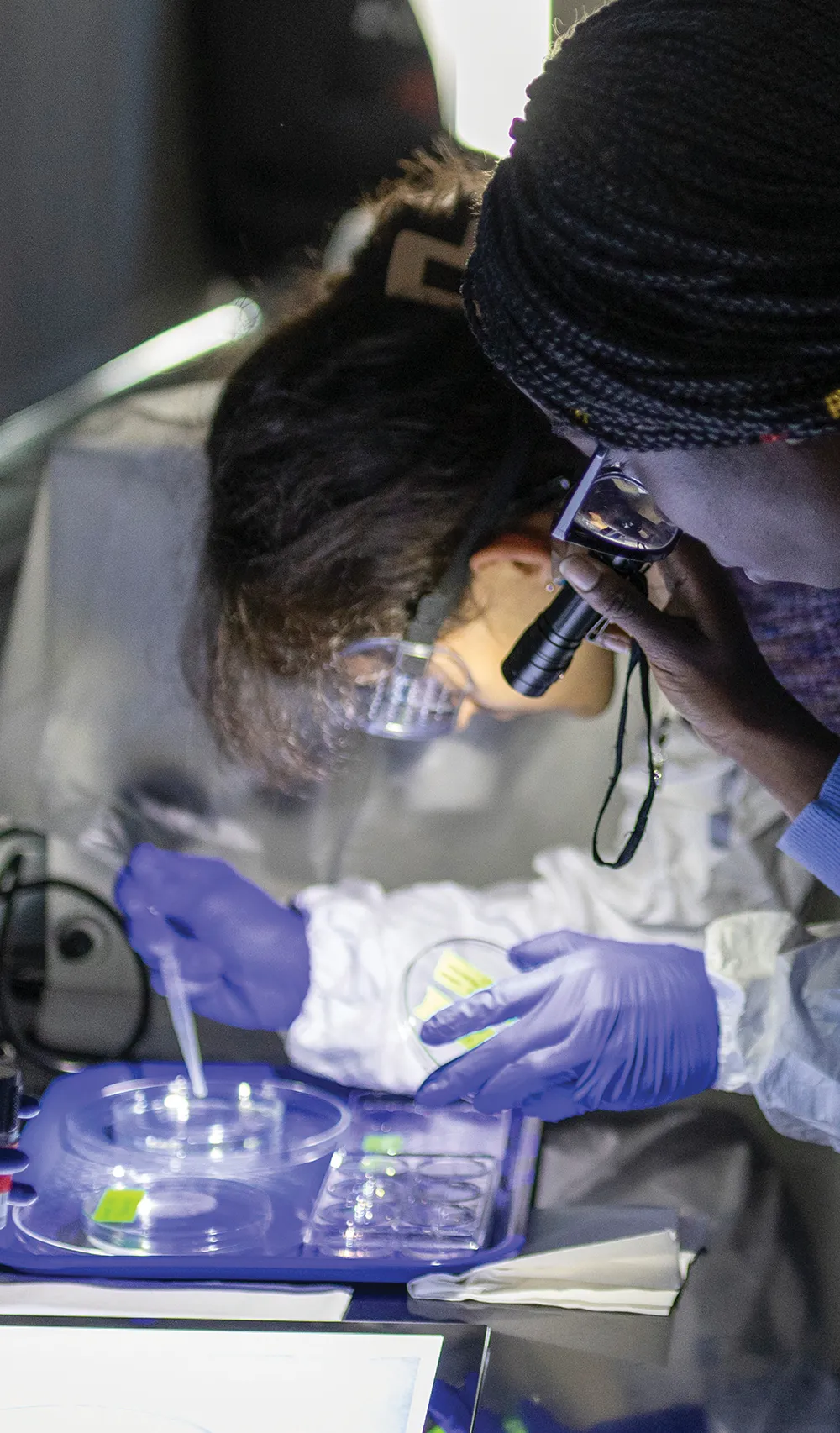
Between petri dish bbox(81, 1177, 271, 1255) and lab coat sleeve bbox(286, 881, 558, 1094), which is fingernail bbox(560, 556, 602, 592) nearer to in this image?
lab coat sleeve bbox(286, 881, 558, 1094)

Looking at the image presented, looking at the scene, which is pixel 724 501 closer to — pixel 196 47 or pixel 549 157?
pixel 549 157

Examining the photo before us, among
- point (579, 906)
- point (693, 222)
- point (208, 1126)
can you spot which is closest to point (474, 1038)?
point (579, 906)

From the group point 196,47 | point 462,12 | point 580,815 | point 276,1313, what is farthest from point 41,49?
point 276,1313

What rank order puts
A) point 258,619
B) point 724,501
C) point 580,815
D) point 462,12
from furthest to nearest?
point 580,815
point 258,619
point 462,12
point 724,501

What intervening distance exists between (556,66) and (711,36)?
0.38ft

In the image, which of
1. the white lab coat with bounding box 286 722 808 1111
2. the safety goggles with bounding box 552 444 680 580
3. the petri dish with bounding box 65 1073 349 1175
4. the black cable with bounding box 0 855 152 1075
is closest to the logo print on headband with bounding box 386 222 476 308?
the safety goggles with bounding box 552 444 680 580

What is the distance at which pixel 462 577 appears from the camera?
1355 mm

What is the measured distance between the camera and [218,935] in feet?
4.97

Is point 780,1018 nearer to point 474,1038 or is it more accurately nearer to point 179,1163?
point 474,1038

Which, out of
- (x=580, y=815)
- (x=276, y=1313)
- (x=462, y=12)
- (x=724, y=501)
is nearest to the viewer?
(x=724, y=501)

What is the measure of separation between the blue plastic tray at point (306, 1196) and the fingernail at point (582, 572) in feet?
2.01

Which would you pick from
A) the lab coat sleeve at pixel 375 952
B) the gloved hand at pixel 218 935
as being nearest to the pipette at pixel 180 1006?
the gloved hand at pixel 218 935

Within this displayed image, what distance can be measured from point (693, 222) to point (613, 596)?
36 centimetres

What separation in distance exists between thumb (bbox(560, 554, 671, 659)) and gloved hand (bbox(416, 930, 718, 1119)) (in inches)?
18.0
